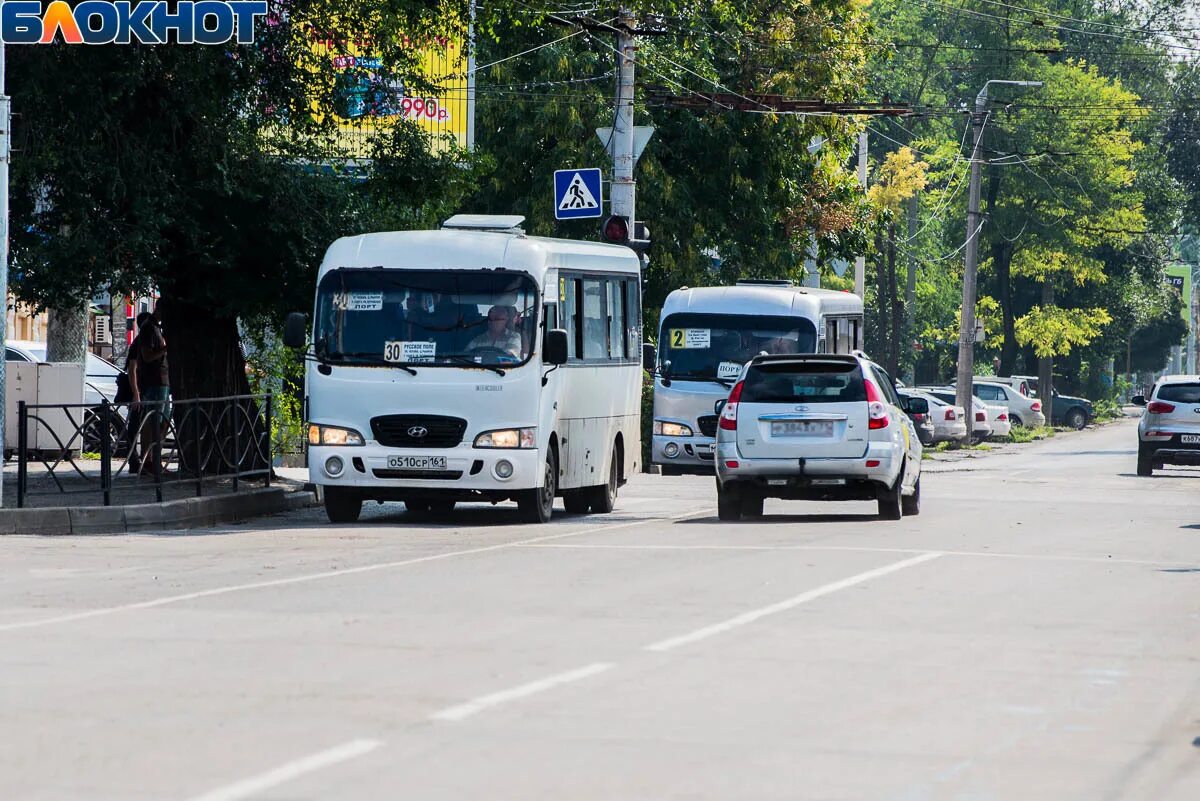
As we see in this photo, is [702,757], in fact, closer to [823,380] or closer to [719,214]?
[823,380]

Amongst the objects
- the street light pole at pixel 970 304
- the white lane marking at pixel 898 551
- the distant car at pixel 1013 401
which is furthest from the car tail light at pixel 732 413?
the distant car at pixel 1013 401

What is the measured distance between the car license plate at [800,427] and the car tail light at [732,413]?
43cm

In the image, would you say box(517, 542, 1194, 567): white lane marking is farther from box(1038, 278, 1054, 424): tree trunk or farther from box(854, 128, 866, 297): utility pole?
box(1038, 278, 1054, 424): tree trunk

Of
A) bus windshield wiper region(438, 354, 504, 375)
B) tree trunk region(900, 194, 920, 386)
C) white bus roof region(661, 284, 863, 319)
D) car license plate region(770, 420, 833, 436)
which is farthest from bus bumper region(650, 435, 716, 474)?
tree trunk region(900, 194, 920, 386)

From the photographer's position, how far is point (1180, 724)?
27.8ft

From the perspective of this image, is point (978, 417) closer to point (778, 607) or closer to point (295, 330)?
point (295, 330)

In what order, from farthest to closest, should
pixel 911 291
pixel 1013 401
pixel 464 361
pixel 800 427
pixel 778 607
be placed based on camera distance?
pixel 911 291, pixel 1013 401, pixel 800 427, pixel 464 361, pixel 778 607

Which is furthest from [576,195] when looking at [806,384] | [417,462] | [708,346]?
[417,462]

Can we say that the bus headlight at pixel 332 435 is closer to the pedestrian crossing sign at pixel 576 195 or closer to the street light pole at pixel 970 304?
the pedestrian crossing sign at pixel 576 195

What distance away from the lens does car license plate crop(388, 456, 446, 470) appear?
20562mm

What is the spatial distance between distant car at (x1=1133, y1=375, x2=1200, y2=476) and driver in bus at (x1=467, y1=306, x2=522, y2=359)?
19.2 metres

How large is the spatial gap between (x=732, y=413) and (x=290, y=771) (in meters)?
14.8

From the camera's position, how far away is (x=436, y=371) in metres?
20.7

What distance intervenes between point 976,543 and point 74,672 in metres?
10.4
